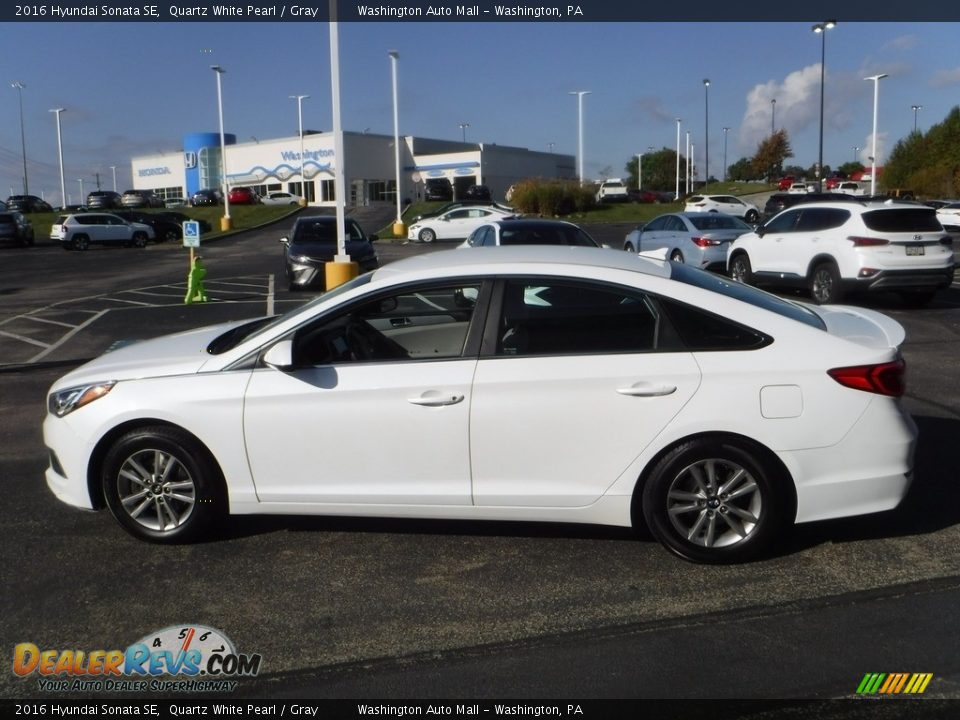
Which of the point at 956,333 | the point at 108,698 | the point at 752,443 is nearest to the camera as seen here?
the point at 108,698

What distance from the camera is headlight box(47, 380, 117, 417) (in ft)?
16.5

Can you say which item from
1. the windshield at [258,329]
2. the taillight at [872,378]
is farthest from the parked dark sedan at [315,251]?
the taillight at [872,378]

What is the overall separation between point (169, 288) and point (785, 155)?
87797 mm

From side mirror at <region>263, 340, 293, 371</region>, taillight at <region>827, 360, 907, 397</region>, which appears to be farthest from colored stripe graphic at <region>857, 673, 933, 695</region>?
side mirror at <region>263, 340, 293, 371</region>

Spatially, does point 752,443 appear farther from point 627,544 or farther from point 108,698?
point 108,698

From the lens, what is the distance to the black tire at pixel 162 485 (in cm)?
491

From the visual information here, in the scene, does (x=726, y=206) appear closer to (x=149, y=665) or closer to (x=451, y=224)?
(x=451, y=224)

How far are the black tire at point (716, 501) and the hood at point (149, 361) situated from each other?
2.52m

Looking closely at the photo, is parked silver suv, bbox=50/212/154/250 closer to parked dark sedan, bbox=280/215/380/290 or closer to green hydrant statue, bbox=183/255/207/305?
parked dark sedan, bbox=280/215/380/290

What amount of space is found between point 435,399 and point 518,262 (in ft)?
2.95

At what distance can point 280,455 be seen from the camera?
15.9 feet

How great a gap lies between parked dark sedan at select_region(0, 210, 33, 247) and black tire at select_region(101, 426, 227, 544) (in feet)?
133

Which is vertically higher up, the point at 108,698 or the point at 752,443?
the point at 752,443

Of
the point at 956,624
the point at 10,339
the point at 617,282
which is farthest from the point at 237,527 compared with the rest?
the point at 10,339
